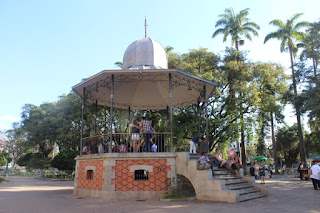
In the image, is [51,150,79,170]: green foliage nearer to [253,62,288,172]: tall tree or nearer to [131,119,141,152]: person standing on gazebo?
[131,119,141,152]: person standing on gazebo

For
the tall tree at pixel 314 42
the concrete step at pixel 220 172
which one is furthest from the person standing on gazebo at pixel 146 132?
the tall tree at pixel 314 42

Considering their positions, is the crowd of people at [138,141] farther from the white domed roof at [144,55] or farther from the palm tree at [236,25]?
the palm tree at [236,25]

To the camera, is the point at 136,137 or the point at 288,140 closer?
the point at 136,137

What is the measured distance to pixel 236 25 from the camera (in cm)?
3195

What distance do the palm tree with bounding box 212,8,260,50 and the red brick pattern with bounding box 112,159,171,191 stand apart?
82.7ft

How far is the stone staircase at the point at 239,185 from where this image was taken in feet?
32.3

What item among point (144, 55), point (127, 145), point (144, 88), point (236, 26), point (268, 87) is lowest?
point (127, 145)

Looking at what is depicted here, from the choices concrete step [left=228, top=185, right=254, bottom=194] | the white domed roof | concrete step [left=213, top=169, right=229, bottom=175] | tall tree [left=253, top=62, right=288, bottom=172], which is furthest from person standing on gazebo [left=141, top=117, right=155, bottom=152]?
tall tree [left=253, top=62, right=288, bottom=172]

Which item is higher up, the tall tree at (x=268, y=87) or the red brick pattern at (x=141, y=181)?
the tall tree at (x=268, y=87)

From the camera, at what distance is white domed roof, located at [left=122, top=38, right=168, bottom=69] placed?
15.0 m

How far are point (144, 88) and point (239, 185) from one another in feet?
27.0

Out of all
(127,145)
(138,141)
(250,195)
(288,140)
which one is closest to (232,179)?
(250,195)

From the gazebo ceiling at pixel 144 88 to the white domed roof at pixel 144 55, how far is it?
1.02 meters

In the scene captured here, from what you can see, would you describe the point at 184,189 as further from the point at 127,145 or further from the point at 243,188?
the point at 127,145
